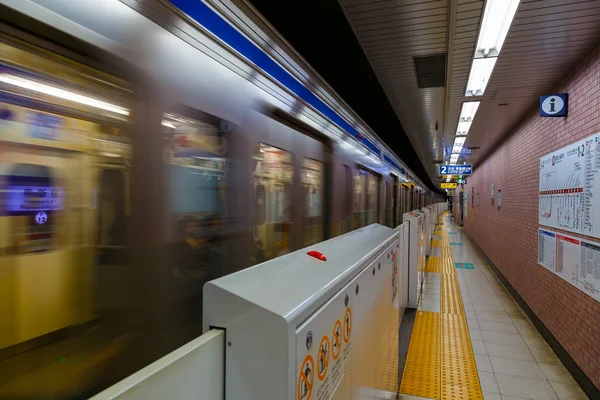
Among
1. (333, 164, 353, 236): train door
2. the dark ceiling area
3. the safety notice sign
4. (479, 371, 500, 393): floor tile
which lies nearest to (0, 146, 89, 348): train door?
the safety notice sign

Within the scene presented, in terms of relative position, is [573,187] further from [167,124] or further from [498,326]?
[167,124]

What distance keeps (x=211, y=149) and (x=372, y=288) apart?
1.03 metres

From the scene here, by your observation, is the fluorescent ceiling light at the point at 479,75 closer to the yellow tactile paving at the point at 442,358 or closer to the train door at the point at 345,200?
the train door at the point at 345,200

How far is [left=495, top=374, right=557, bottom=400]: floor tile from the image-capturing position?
307cm

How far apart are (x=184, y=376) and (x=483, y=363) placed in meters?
3.92

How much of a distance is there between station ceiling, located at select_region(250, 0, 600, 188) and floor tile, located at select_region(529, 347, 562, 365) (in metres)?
3.12

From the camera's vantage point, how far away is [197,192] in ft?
4.18

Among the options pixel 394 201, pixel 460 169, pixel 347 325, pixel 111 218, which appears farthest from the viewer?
pixel 460 169

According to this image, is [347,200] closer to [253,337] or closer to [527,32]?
[527,32]

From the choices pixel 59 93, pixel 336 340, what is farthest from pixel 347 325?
pixel 59 93

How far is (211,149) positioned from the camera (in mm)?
1372

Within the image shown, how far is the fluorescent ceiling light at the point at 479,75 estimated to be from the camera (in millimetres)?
3433

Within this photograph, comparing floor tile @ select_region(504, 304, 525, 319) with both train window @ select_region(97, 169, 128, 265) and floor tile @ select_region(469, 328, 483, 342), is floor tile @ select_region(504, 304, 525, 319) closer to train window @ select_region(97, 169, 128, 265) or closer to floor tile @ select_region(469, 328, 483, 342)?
floor tile @ select_region(469, 328, 483, 342)

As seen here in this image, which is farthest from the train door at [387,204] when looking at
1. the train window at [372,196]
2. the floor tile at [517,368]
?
the floor tile at [517,368]
